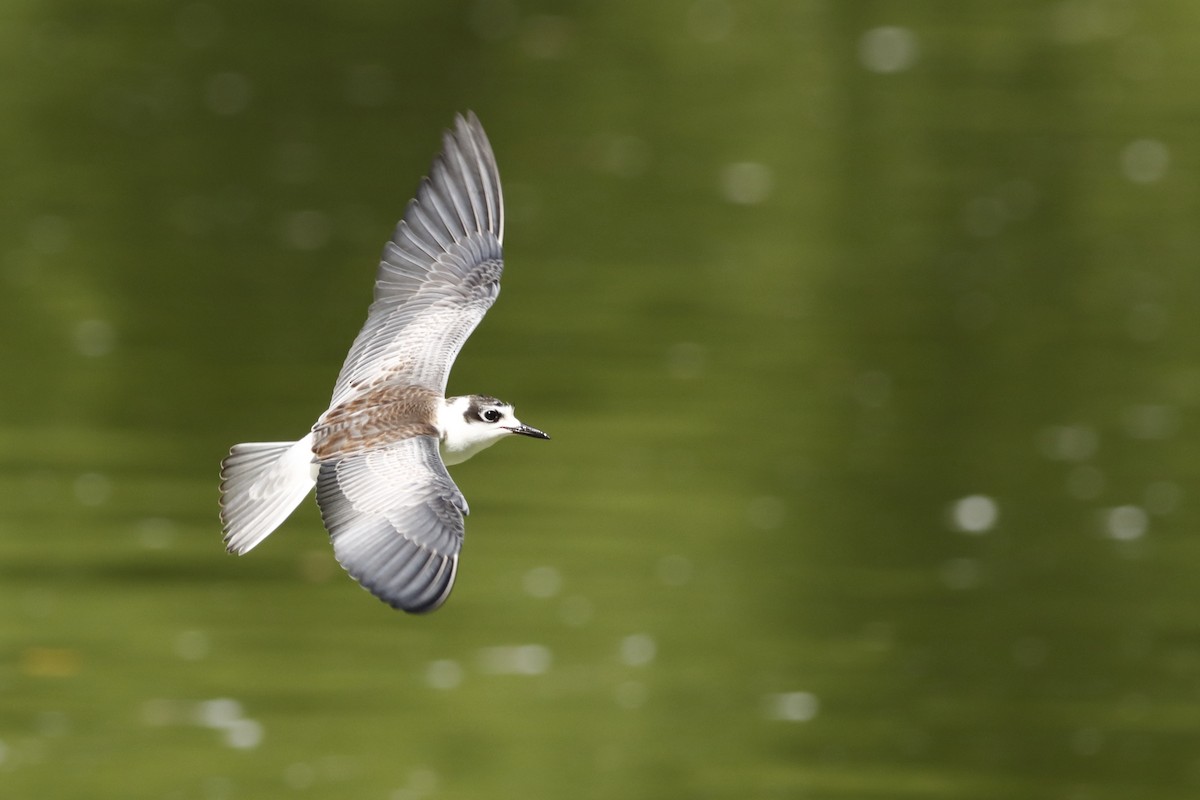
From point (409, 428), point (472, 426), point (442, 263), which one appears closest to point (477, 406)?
point (472, 426)

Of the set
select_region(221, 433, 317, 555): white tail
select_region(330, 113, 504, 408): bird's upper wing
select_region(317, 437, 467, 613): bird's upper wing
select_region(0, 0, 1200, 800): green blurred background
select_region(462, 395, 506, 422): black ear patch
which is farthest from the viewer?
select_region(0, 0, 1200, 800): green blurred background

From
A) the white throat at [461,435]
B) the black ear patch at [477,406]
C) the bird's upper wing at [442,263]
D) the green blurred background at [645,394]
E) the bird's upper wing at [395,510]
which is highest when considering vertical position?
the green blurred background at [645,394]

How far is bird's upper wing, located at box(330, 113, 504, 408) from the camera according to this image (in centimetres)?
504

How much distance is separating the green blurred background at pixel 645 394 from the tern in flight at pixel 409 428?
4559 millimetres

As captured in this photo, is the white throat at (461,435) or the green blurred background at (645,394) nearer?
the white throat at (461,435)

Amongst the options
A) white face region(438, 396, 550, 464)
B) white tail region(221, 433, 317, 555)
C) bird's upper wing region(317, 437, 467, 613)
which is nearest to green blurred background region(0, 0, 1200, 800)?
white tail region(221, 433, 317, 555)

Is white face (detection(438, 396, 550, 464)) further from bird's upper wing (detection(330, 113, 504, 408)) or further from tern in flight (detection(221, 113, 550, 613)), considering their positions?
bird's upper wing (detection(330, 113, 504, 408))

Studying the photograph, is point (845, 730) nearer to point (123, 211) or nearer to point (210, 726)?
point (210, 726)

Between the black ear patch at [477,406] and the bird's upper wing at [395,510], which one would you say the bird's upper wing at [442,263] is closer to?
the black ear patch at [477,406]

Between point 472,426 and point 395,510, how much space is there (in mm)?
311

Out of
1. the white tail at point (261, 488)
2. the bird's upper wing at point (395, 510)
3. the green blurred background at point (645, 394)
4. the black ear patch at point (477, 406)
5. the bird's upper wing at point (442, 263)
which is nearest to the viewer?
the bird's upper wing at point (395, 510)

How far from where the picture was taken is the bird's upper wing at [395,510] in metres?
4.03

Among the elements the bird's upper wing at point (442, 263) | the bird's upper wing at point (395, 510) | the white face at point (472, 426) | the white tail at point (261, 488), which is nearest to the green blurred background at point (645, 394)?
the bird's upper wing at point (442, 263)

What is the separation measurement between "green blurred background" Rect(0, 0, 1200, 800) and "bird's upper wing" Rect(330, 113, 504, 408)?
14.9 feet
